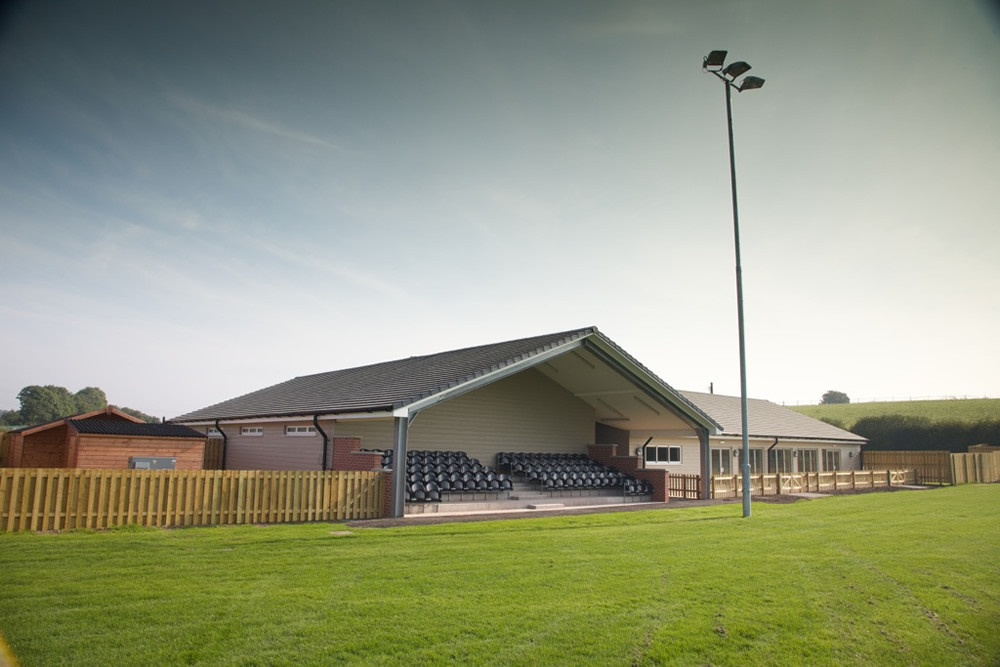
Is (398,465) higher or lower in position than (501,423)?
lower

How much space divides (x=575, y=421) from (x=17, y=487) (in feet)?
64.6

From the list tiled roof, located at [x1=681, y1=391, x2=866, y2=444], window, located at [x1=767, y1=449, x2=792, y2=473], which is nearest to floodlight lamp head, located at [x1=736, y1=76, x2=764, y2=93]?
tiled roof, located at [x1=681, y1=391, x2=866, y2=444]

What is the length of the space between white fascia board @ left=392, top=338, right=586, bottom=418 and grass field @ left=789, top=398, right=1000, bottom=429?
40.5m

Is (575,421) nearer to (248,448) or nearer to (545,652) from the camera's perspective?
(248,448)

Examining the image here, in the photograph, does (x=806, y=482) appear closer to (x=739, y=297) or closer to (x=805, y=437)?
(x=805, y=437)

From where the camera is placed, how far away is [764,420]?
38.5 meters

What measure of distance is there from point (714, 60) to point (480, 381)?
1063 centimetres

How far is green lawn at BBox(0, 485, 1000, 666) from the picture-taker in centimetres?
604

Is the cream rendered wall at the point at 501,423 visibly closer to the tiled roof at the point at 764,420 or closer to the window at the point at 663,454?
the window at the point at 663,454

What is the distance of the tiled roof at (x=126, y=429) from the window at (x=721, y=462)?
23.1m

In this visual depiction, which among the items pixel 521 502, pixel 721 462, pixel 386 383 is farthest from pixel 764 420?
pixel 386 383

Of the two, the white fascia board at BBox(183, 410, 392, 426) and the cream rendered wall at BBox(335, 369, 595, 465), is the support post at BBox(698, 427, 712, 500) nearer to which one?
the cream rendered wall at BBox(335, 369, 595, 465)

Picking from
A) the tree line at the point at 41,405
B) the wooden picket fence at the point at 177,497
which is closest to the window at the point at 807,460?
the wooden picket fence at the point at 177,497

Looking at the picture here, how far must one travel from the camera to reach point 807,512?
19.0 metres
